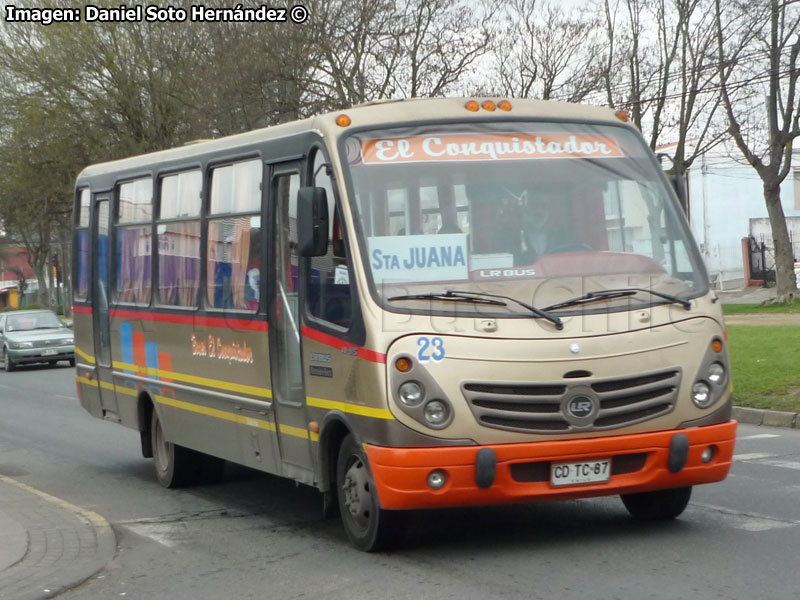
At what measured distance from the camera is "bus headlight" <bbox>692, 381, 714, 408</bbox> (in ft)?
24.7

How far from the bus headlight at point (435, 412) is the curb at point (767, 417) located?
321 inches

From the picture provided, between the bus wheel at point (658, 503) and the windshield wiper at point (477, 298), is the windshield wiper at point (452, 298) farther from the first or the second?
the bus wheel at point (658, 503)

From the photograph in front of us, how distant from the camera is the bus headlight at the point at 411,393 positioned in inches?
282

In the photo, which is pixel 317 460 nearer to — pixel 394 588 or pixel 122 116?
pixel 394 588

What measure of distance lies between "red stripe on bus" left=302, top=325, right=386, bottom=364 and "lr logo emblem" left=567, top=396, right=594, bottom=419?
1.05 meters

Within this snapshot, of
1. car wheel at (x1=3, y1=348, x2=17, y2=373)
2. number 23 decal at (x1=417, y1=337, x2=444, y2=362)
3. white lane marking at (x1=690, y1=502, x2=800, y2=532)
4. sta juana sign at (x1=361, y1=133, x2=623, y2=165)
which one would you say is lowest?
car wheel at (x1=3, y1=348, x2=17, y2=373)

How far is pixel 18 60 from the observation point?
42.2 meters

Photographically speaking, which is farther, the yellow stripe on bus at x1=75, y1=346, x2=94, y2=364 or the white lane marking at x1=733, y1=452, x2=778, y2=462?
the yellow stripe on bus at x1=75, y1=346, x2=94, y2=364

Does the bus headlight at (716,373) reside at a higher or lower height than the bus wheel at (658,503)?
higher

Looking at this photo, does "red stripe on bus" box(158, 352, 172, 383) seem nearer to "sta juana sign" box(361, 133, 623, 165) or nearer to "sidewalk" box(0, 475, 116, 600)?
"sidewalk" box(0, 475, 116, 600)

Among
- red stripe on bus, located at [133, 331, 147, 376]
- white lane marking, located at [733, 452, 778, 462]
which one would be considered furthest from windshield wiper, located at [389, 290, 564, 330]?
white lane marking, located at [733, 452, 778, 462]

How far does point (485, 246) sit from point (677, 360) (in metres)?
1.28

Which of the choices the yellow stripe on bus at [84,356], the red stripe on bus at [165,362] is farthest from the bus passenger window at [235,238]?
the yellow stripe on bus at [84,356]

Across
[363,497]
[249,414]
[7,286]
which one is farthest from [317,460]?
[7,286]
